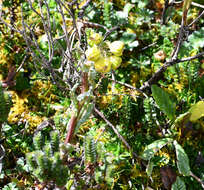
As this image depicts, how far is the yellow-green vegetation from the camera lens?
4.31 ft

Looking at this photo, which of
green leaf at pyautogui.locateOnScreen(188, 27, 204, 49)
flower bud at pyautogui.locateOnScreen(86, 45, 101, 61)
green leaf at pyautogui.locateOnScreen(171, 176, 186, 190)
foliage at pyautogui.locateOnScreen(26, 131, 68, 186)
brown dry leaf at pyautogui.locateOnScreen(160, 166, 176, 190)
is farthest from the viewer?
green leaf at pyautogui.locateOnScreen(188, 27, 204, 49)

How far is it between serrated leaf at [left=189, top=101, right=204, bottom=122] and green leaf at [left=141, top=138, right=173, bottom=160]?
0.20 m

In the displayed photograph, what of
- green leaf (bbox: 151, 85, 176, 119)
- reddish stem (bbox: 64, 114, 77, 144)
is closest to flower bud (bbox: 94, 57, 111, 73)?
reddish stem (bbox: 64, 114, 77, 144)

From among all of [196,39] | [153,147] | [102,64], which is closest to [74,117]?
[102,64]

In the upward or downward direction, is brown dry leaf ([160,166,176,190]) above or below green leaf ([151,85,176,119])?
below

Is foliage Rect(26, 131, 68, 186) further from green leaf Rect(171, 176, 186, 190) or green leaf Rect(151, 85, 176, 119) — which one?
green leaf Rect(151, 85, 176, 119)

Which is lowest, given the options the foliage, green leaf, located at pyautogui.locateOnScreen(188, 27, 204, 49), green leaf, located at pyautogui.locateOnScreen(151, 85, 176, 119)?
the foliage

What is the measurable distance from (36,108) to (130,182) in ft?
2.65

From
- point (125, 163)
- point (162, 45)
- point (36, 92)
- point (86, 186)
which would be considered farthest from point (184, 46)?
point (86, 186)

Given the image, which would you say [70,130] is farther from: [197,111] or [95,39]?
[197,111]

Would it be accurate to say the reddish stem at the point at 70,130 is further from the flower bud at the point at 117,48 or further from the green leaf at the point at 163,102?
the green leaf at the point at 163,102

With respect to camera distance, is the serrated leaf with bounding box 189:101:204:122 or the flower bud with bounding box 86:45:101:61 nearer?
the flower bud with bounding box 86:45:101:61

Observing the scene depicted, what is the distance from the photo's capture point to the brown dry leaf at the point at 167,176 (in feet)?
5.35

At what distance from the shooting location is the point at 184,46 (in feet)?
7.04
